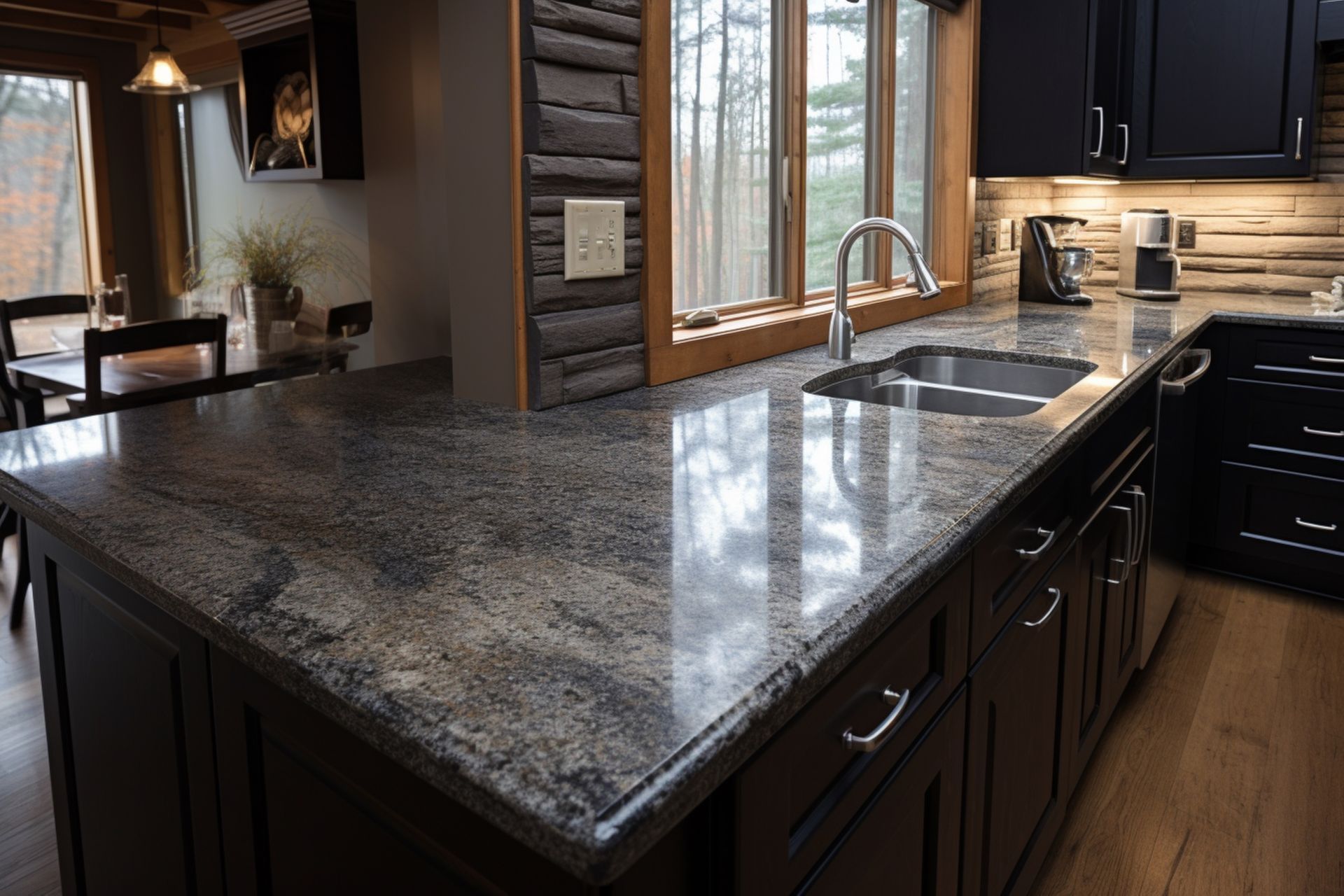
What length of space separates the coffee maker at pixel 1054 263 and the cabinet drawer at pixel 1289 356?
19.3 inches

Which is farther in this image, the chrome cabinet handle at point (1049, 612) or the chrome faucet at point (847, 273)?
the chrome faucet at point (847, 273)

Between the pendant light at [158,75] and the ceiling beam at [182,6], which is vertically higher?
the ceiling beam at [182,6]

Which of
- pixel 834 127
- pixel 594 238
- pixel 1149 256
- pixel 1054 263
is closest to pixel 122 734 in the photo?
pixel 594 238

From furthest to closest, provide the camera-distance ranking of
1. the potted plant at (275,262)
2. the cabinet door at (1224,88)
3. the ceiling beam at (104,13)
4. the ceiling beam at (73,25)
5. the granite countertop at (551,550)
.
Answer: the ceiling beam at (73,25) → the ceiling beam at (104,13) → the potted plant at (275,262) → the cabinet door at (1224,88) → the granite countertop at (551,550)

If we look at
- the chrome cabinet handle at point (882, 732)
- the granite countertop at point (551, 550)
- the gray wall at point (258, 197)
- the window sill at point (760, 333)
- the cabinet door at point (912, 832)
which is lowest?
the cabinet door at point (912, 832)

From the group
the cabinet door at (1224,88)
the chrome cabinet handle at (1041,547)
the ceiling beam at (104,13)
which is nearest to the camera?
the chrome cabinet handle at (1041,547)

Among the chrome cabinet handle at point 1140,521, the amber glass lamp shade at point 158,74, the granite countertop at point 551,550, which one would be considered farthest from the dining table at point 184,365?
the chrome cabinet handle at point 1140,521

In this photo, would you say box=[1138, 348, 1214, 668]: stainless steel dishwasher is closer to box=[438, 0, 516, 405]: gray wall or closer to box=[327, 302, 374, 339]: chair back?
box=[438, 0, 516, 405]: gray wall

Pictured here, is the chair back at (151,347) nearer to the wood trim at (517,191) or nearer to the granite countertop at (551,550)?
the granite countertop at (551,550)

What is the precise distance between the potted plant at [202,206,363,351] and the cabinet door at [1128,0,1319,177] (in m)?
2.98

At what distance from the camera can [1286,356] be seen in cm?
296

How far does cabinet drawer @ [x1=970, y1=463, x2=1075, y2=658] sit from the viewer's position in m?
1.21

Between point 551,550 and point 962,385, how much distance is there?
1.62m

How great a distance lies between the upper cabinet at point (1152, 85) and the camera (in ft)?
10.1
